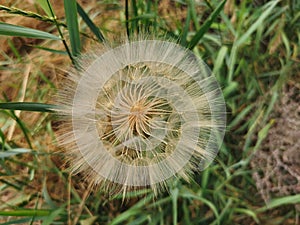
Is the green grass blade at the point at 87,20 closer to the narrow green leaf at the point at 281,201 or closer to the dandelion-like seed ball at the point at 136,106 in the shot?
the dandelion-like seed ball at the point at 136,106

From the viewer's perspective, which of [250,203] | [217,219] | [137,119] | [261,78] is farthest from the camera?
[261,78]

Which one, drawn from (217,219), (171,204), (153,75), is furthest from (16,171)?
(153,75)

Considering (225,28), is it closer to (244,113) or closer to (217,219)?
(244,113)

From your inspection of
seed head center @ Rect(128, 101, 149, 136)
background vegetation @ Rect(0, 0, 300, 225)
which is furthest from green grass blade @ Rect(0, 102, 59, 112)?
background vegetation @ Rect(0, 0, 300, 225)

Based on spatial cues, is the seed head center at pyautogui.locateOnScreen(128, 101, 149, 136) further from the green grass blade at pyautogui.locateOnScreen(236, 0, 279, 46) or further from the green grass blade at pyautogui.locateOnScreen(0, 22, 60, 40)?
the green grass blade at pyautogui.locateOnScreen(236, 0, 279, 46)

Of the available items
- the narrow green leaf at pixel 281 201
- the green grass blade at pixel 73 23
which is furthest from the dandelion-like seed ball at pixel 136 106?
the narrow green leaf at pixel 281 201

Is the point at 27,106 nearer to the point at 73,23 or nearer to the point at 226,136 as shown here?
the point at 73,23

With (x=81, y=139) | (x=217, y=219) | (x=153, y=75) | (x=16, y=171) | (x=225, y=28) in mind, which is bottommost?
(x=217, y=219)
